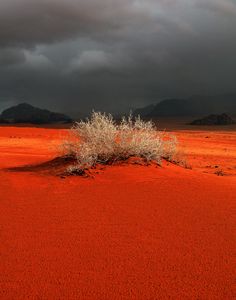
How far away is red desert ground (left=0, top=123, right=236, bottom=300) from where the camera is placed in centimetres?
371

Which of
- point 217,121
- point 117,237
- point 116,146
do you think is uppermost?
point 116,146

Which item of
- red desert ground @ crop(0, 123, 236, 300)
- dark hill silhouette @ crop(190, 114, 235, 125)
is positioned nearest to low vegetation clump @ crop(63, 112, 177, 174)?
red desert ground @ crop(0, 123, 236, 300)

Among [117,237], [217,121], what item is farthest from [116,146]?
[217,121]

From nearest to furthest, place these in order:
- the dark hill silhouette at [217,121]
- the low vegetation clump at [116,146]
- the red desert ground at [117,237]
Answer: the red desert ground at [117,237] < the low vegetation clump at [116,146] < the dark hill silhouette at [217,121]

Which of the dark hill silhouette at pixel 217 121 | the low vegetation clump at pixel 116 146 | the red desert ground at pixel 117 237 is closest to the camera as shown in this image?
the red desert ground at pixel 117 237

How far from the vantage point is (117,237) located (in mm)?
4902

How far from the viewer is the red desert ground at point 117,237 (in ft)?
12.2

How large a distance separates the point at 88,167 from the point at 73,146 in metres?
1.88

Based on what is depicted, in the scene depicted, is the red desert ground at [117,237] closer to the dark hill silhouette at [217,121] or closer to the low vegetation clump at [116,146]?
the low vegetation clump at [116,146]

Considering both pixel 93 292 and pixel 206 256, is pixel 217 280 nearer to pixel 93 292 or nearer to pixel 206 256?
pixel 206 256

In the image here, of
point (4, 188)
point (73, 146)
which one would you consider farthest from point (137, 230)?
point (73, 146)

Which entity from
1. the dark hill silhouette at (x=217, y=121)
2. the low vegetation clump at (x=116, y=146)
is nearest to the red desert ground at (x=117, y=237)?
the low vegetation clump at (x=116, y=146)

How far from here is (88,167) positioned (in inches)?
329

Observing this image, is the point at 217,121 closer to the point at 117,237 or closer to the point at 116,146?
the point at 116,146
